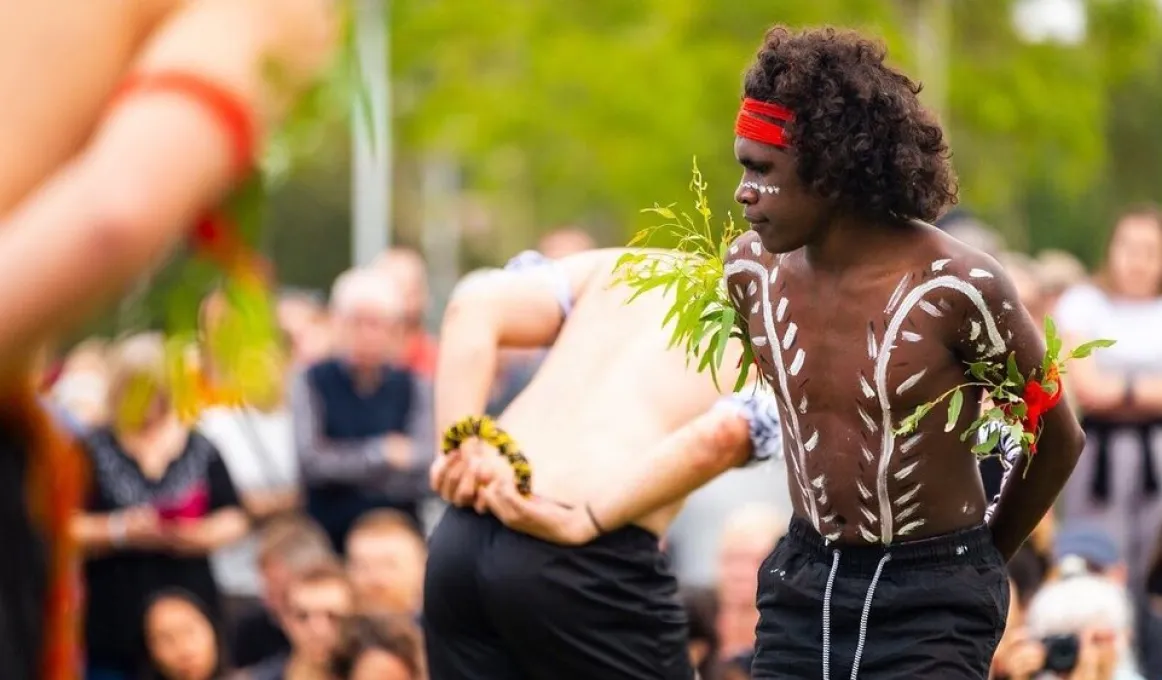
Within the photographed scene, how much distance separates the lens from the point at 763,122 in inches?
153

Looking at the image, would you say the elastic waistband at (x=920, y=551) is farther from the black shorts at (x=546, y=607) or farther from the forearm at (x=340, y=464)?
the forearm at (x=340, y=464)

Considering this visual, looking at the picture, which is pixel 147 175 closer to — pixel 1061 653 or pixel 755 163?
pixel 755 163

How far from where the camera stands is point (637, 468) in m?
4.70

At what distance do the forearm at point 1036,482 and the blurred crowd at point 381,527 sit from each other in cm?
156

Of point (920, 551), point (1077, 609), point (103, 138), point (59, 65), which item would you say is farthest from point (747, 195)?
point (1077, 609)

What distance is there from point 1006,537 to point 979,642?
31cm

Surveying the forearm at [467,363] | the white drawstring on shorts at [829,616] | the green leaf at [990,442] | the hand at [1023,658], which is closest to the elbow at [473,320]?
the forearm at [467,363]

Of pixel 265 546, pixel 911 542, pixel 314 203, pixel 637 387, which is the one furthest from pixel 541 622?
pixel 314 203

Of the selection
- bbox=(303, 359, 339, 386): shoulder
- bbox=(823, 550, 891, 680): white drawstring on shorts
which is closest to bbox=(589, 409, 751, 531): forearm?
bbox=(823, 550, 891, 680): white drawstring on shorts

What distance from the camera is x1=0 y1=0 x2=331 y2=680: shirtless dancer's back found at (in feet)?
5.10

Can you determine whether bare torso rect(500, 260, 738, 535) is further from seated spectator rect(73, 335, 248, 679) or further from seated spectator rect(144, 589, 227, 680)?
seated spectator rect(73, 335, 248, 679)

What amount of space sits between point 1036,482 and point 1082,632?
2.05m

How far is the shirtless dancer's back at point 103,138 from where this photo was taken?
1555 millimetres

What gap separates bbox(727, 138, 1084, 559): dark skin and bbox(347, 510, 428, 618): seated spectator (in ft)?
14.0
